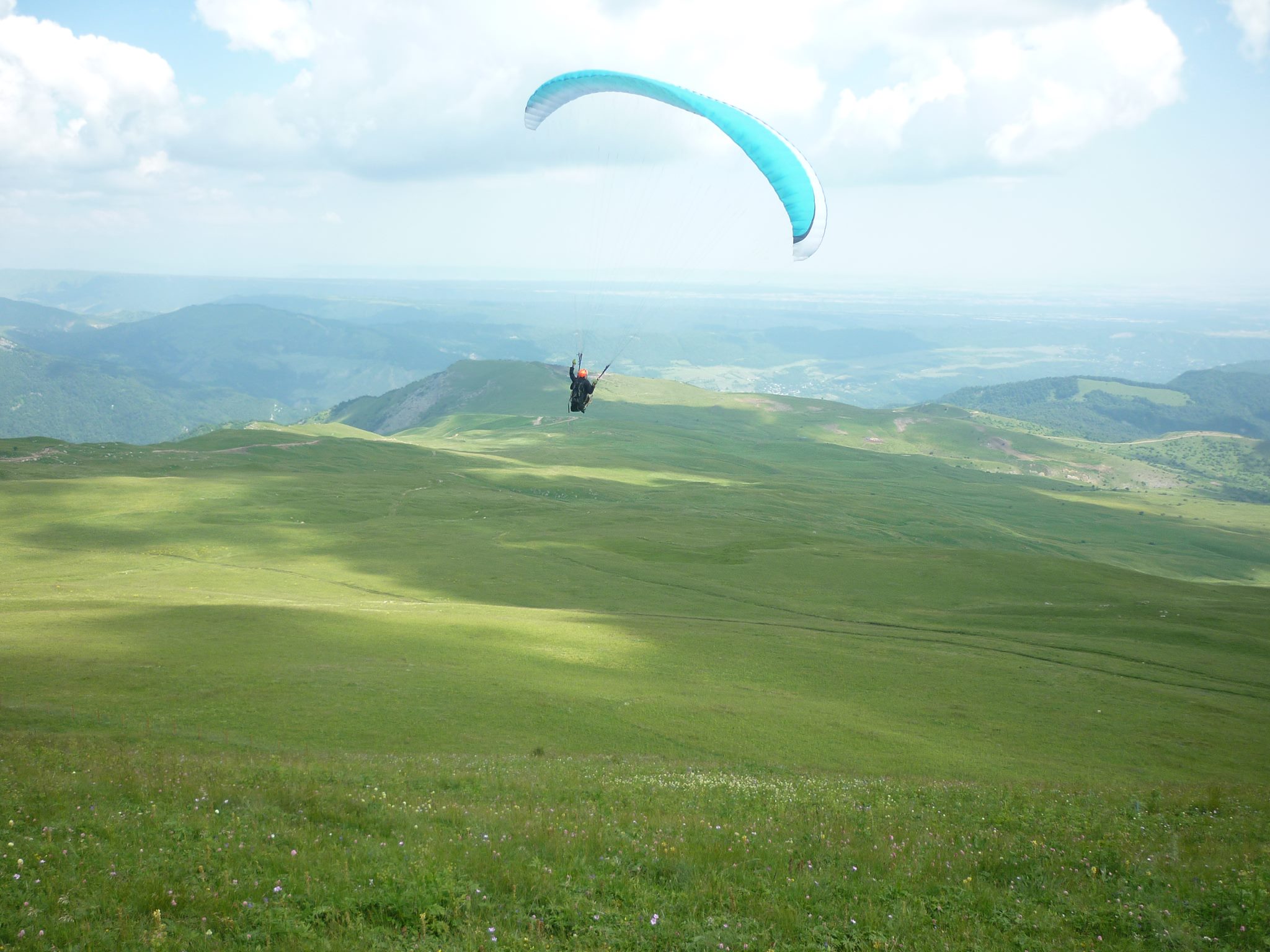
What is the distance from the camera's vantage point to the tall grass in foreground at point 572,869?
9203 mm

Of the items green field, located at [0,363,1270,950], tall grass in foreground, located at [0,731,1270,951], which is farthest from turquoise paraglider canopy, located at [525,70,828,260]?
tall grass in foreground, located at [0,731,1270,951]

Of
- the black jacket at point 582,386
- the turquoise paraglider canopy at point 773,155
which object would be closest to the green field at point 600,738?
the black jacket at point 582,386

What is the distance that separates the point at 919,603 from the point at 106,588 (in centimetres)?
5854

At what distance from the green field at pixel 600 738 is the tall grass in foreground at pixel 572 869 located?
0.20 feet

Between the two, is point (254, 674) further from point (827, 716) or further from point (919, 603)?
point (919, 603)

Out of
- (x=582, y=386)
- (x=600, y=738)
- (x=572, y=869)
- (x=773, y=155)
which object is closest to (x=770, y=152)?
(x=773, y=155)

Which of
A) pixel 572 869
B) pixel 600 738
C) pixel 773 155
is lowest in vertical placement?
pixel 600 738

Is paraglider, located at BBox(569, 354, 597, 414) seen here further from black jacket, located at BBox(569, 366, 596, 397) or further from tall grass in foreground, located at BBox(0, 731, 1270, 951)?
tall grass in foreground, located at BBox(0, 731, 1270, 951)

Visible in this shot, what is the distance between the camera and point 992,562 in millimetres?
76500

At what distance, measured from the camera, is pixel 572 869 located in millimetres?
11000

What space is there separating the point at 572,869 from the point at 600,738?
15.8 m

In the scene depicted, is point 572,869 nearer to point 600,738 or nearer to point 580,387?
point 600,738

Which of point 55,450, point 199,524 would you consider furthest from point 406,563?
point 55,450

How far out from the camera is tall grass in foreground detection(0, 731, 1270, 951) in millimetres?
9203
